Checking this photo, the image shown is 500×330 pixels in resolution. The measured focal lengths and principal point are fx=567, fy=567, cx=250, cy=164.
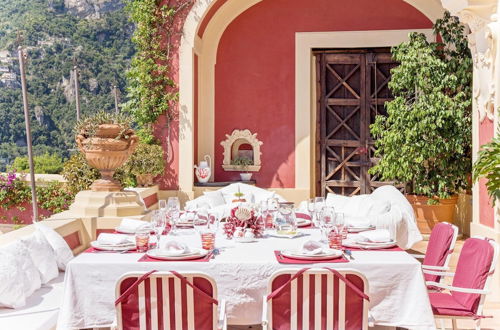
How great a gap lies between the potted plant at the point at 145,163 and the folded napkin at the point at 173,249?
15.4ft

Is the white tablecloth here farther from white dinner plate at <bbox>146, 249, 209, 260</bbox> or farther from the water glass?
the water glass

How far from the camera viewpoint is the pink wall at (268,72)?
8.55 meters

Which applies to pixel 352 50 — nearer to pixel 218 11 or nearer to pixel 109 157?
pixel 218 11

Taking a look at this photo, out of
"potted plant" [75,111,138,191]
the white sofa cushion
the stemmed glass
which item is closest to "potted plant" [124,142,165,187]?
"potted plant" [75,111,138,191]

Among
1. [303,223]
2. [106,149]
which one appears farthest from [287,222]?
[106,149]

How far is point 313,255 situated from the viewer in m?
2.98

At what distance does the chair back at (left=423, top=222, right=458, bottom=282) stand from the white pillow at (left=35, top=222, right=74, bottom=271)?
2519 mm

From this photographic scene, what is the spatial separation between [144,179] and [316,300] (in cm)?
555

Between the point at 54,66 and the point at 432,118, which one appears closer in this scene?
the point at 432,118

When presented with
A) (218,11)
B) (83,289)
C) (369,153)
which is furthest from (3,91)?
(83,289)

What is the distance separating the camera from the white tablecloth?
2889mm

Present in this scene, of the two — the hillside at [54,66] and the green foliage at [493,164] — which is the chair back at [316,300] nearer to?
the green foliage at [493,164]

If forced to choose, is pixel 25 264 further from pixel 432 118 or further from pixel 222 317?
pixel 432 118

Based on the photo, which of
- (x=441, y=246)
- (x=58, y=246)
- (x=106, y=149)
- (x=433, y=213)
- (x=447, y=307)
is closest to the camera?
(x=447, y=307)
